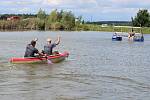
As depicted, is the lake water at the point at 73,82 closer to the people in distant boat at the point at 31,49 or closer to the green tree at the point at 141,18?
the people in distant boat at the point at 31,49

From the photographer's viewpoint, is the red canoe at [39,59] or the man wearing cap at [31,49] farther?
the red canoe at [39,59]

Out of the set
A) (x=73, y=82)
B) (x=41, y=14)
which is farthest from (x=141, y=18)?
(x=73, y=82)

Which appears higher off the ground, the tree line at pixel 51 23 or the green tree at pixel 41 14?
the green tree at pixel 41 14

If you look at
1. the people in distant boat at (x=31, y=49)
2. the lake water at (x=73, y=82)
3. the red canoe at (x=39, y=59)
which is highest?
the people in distant boat at (x=31, y=49)

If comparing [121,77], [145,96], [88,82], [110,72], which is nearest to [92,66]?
[110,72]

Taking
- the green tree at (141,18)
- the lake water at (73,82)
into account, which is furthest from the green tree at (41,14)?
the lake water at (73,82)

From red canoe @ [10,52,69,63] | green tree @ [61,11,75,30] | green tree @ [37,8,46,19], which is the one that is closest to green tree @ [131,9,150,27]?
green tree @ [61,11,75,30]

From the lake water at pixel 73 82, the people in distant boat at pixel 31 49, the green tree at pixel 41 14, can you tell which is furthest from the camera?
the green tree at pixel 41 14

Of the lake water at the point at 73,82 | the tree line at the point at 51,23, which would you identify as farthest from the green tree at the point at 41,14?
the lake water at the point at 73,82

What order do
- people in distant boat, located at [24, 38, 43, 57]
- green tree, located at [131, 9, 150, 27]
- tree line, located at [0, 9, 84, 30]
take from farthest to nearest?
tree line, located at [0, 9, 84, 30]
green tree, located at [131, 9, 150, 27]
people in distant boat, located at [24, 38, 43, 57]

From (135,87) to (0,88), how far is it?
6645mm

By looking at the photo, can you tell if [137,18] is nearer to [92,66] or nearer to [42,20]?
[42,20]

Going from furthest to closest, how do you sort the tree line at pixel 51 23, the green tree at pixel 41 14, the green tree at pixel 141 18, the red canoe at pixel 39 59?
the green tree at pixel 41 14
the tree line at pixel 51 23
the green tree at pixel 141 18
the red canoe at pixel 39 59

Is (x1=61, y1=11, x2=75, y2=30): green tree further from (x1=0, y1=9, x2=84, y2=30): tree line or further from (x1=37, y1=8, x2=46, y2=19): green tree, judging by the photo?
(x1=37, y1=8, x2=46, y2=19): green tree
